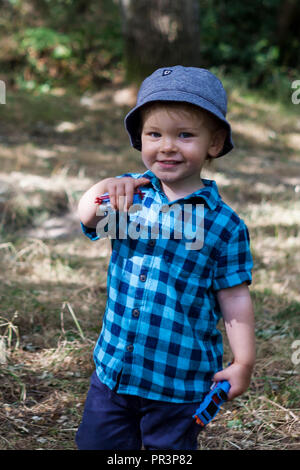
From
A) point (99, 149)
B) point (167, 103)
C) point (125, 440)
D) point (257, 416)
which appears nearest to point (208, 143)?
point (167, 103)

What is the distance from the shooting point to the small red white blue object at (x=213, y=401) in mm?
1795

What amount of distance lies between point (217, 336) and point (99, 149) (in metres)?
4.87

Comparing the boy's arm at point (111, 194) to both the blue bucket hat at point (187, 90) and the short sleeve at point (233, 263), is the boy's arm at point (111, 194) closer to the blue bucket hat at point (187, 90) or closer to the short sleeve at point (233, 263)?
the blue bucket hat at point (187, 90)

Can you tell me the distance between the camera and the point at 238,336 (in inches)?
73.1

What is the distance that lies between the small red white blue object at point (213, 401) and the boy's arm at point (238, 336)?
2 centimetres

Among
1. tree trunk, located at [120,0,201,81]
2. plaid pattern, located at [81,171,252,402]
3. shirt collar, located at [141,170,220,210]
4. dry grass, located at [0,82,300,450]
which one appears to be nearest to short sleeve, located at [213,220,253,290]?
plaid pattern, located at [81,171,252,402]

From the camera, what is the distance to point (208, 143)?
194 cm

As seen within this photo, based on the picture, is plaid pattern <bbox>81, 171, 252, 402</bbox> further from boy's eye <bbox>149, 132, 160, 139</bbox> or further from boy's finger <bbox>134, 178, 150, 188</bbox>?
boy's eye <bbox>149, 132, 160, 139</bbox>

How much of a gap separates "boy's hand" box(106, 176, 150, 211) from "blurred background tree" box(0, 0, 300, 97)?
820cm

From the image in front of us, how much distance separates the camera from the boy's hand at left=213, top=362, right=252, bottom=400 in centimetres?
181

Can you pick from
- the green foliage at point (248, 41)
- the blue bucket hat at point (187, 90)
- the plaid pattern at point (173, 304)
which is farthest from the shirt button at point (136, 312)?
the green foliage at point (248, 41)

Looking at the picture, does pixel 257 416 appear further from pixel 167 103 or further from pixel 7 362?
pixel 167 103

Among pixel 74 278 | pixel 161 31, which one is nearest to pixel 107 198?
pixel 74 278
